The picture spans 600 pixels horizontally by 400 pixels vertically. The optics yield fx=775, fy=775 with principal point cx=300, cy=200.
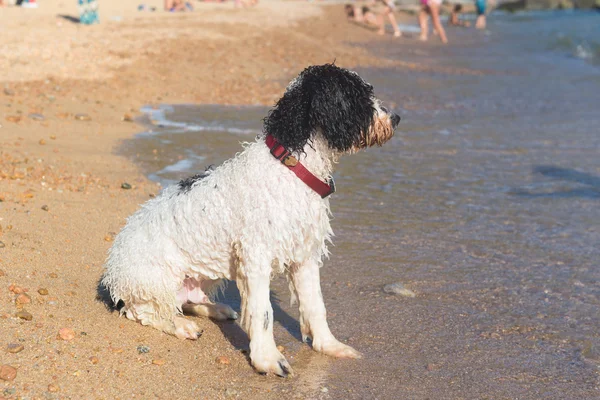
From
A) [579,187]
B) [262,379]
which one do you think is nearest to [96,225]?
[262,379]

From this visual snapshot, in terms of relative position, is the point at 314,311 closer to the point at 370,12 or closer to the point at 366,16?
the point at 366,16

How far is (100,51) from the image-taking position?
15828 mm

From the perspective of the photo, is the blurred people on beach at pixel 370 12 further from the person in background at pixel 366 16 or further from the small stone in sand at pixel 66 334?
the small stone in sand at pixel 66 334

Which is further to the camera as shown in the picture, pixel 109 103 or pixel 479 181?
pixel 109 103

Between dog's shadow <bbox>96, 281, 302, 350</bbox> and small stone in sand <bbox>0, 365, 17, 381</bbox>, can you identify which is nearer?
small stone in sand <bbox>0, 365, 17, 381</bbox>

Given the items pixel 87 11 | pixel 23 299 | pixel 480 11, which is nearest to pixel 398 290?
pixel 23 299

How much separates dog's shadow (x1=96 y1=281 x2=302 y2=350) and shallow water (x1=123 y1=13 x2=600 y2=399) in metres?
0.03

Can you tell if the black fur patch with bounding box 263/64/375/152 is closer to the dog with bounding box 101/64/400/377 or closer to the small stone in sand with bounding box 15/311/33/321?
the dog with bounding box 101/64/400/377

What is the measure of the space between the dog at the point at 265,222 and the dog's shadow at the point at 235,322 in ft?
0.82

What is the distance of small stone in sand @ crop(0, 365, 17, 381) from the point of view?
4061 mm

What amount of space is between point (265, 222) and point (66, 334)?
137cm

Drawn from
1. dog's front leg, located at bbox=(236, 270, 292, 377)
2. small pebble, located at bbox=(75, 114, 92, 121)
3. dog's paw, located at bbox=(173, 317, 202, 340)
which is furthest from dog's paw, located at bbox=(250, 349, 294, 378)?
small pebble, located at bbox=(75, 114, 92, 121)

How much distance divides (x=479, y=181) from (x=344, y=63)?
10664 mm

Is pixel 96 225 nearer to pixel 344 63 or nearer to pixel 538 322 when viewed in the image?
pixel 538 322
